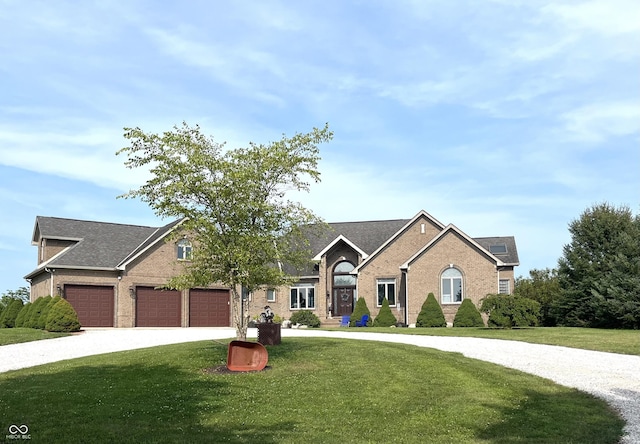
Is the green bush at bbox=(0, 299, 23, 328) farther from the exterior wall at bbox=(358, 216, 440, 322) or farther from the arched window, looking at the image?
the exterior wall at bbox=(358, 216, 440, 322)

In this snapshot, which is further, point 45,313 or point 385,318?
point 385,318

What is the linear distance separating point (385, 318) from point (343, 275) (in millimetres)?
6772

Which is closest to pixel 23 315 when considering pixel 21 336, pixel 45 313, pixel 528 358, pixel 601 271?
pixel 45 313

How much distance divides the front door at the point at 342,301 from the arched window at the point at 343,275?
415mm

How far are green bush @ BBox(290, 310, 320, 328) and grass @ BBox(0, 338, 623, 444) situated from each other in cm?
2357

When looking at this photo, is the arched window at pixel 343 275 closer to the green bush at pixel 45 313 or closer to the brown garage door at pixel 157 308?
the brown garage door at pixel 157 308

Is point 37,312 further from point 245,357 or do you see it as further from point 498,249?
point 498,249

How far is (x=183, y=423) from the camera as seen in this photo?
1098 centimetres

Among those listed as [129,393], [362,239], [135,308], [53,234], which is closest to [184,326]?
[135,308]

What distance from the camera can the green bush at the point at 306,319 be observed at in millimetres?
41688

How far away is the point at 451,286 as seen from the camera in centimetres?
3931

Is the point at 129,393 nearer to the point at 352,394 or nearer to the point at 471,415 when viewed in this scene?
the point at 352,394

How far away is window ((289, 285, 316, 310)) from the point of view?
4541 centimetres

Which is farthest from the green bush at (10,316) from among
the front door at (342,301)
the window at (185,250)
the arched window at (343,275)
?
the arched window at (343,275)
